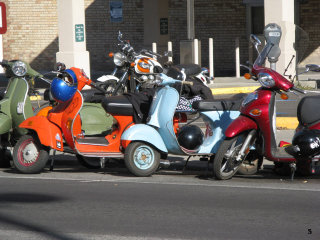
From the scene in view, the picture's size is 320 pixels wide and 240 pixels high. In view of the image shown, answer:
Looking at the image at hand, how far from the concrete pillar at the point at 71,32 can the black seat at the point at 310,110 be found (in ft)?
46.6

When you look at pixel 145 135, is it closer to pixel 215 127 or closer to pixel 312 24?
pixel 215 127

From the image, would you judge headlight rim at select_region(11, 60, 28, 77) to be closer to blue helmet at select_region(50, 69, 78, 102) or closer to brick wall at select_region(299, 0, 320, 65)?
blue helmet at select_region(50, 69, 78, 102)

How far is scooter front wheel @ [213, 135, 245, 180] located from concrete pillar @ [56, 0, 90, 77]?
553 inches

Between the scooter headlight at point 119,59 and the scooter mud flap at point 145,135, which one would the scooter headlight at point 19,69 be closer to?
the scooter mud flap at point 145,135

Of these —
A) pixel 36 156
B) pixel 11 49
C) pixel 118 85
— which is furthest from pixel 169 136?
pixel 11 49

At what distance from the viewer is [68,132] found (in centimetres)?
927

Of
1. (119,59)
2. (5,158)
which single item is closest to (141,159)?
(5,158)

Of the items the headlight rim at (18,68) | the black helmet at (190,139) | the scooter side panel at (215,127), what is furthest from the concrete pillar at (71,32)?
the scooter side panel at (215,127)

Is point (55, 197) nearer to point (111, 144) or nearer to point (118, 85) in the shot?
point (111, 144)

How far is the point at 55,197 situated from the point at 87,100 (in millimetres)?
3444

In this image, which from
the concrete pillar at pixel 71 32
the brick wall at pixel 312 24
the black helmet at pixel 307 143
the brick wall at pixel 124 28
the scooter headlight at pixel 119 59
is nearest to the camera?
the black helmet at pixel 307 143

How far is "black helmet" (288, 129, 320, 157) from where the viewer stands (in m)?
8.36

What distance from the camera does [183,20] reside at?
2972cm

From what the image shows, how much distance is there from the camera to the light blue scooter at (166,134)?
9.05 metres
